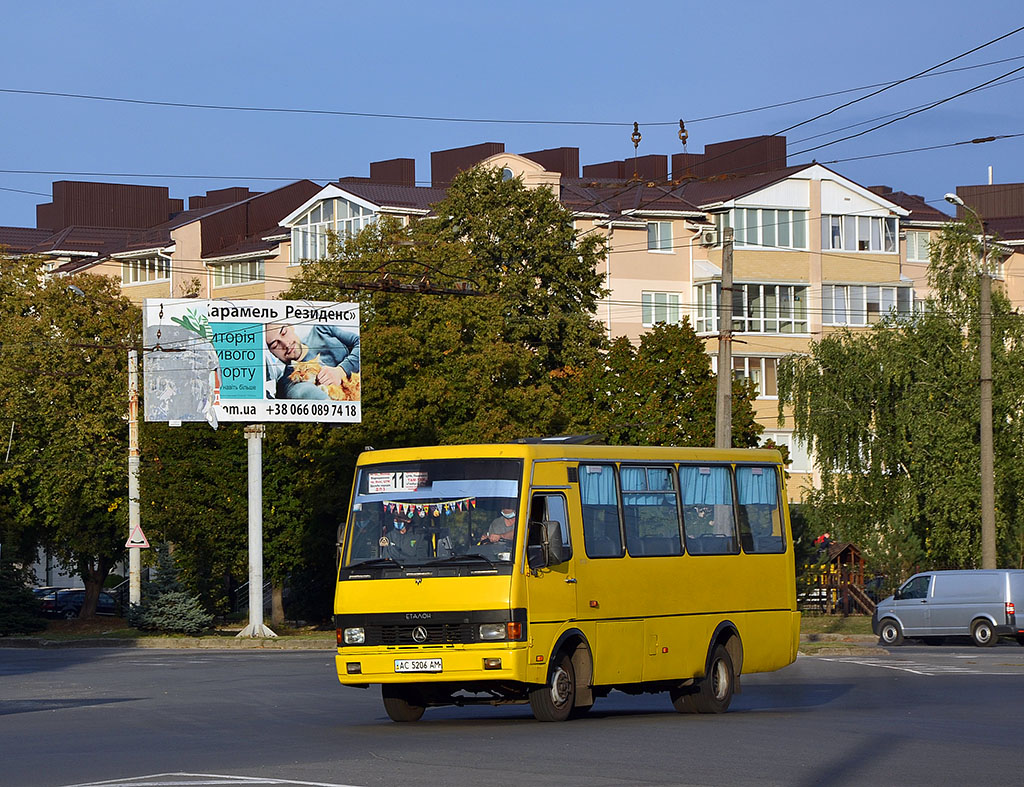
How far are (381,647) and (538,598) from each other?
5.26ft

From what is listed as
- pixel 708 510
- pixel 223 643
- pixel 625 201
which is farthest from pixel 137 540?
pixel 625 201

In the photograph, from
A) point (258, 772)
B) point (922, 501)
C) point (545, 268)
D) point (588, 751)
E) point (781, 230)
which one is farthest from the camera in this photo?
point (781, 230)

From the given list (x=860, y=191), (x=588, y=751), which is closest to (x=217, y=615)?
(x=860, y=191)

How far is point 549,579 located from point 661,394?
36.5 meters

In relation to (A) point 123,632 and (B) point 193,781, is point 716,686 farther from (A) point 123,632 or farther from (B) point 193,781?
(A) point 123,632

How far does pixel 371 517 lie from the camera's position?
17.3 metres

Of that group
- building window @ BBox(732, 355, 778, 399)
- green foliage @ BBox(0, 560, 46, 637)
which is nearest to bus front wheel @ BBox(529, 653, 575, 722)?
green foliage @ BBox(0, 560, 46, 637)

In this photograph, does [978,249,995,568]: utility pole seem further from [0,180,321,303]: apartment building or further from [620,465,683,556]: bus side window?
[0,180,321,303]: apartment building

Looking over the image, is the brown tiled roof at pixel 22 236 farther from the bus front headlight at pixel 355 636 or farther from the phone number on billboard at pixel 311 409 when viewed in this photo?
the bus front headlight at pixel 355 636

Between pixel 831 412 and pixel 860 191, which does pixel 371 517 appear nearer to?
pixel 831 412

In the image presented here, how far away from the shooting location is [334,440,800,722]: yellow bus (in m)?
16.4

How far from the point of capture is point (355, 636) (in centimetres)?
1688

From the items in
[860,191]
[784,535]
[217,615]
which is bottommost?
[217,615]

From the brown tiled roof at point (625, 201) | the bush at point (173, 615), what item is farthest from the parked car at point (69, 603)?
the brown tiled roof at point (625, 201)
